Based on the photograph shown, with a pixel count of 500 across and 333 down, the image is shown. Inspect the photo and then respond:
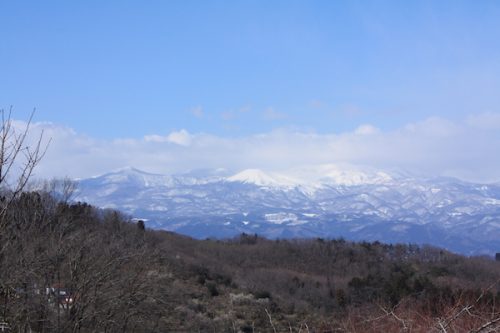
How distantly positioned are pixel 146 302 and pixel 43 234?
3.57 meters

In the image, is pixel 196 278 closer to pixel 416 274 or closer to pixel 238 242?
pixel 416 274

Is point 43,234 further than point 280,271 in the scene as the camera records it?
No

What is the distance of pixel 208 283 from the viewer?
33844mm

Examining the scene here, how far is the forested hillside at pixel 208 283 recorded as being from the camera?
24.0ft

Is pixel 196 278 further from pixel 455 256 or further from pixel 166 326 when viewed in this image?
pixel 455 256

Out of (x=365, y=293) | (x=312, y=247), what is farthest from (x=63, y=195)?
(x=312, y=247)

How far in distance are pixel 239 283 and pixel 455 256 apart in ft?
110

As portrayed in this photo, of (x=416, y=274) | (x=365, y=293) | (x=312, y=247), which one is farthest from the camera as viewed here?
(x=312, y=247)

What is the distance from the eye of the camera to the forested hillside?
7328mm

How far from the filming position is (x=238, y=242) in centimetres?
6450

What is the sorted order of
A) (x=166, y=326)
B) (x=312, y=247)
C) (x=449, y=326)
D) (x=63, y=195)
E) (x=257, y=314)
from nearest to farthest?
(x=449, y=326), (x=166, y=326), (x=63, y=195), (x=257, y=314), (x=312, y=247)

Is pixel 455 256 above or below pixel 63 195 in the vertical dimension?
below

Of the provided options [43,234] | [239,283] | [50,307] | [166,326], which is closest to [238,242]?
[239,283]

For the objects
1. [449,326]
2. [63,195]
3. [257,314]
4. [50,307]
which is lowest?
[257,314]
